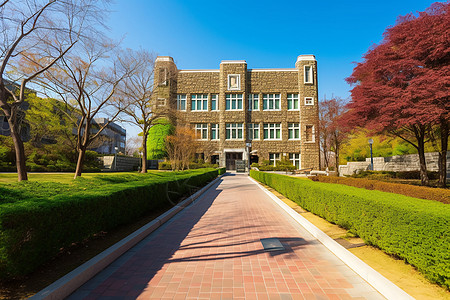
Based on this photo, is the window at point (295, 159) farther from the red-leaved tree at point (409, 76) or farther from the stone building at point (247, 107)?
the red-leaved tree at point (409, 76)

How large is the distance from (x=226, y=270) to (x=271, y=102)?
41.0m

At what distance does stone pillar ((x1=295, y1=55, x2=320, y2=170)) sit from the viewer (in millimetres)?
40375

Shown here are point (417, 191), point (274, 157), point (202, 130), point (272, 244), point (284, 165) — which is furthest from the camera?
point (202, 130)

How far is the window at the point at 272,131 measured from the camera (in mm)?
42156

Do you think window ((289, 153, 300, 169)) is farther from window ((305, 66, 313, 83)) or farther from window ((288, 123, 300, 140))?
window ((305, 66, 313, 83))

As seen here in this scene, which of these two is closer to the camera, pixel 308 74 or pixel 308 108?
pixel 308 108

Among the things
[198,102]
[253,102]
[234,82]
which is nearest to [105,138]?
[198,102]

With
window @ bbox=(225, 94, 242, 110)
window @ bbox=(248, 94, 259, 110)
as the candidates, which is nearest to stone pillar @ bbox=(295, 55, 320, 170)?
window @ bbox=(248, 94, 259, 110)

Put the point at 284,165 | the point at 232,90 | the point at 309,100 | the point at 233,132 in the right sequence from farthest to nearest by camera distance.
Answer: the point at 233,132
the point at 232,90
the point at 309,100
the point at 284,165

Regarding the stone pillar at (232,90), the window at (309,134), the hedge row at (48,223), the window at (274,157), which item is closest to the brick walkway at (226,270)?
the hedge row at (48,223)

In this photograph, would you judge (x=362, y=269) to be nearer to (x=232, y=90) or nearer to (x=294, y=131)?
(x=232, y=90)

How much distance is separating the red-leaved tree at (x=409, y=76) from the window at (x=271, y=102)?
28223 mm

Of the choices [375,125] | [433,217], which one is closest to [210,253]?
[433,217]

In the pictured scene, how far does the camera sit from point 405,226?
143 inches
